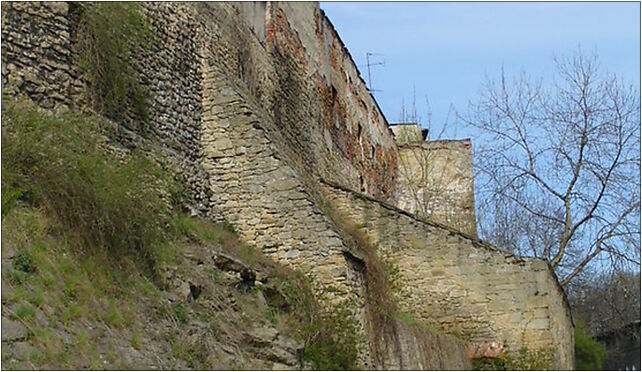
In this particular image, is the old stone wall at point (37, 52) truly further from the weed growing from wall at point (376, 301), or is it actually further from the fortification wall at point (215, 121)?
the weed growing from wall at point (376, 301)

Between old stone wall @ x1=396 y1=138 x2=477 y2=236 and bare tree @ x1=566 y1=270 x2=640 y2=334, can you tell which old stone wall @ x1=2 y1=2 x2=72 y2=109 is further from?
bare tree @ x1=566 y1=270 x2=640 y2=334

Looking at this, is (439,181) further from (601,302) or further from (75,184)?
(75,184)

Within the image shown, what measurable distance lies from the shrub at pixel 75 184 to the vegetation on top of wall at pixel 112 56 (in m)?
1.12

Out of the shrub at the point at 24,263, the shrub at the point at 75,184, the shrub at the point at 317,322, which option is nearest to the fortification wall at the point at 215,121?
the shrub at the point at 317,322

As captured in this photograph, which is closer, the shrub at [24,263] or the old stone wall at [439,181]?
the shrub at [24,263]

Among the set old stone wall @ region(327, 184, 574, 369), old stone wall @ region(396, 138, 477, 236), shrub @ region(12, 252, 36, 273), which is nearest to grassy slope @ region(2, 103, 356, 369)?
shrub @ region(12, 252, 36, 273)

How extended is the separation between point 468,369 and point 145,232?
721cm

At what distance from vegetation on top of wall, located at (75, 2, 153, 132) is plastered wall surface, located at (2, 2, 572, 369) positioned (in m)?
0.17

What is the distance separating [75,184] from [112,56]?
296 cm

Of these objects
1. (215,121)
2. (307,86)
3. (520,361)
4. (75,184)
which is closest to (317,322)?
(215,121)

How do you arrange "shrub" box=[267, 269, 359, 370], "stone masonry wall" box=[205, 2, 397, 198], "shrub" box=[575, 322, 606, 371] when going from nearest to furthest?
"shrub" box=[267, 269, 359, 370]
"stone masonry wall" box=[205, 2, 397, 198]
"shrub" box=[575, 322, 606, 371]

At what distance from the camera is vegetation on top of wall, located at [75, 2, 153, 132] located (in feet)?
34.9

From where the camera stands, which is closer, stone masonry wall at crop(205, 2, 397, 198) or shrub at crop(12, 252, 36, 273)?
shrub at crop(12, 252, 36, 273)

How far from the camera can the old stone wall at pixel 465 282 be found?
14586 mm
